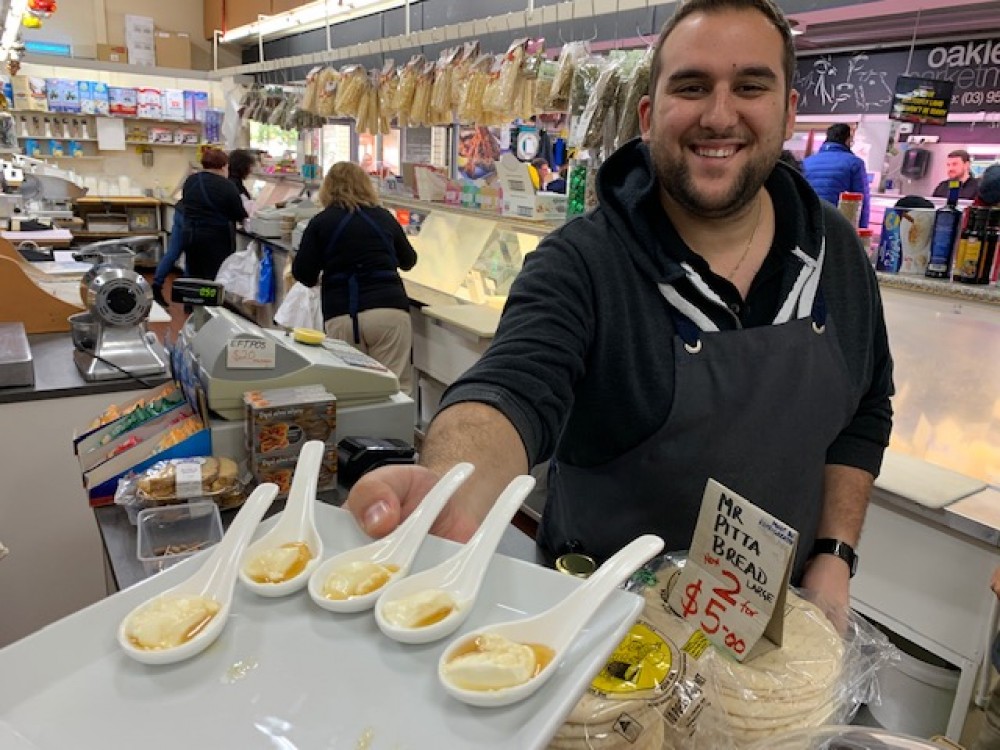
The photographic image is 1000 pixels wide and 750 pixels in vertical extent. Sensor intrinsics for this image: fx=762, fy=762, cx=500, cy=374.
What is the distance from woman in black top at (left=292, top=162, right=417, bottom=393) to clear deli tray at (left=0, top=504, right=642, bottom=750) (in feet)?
12.9

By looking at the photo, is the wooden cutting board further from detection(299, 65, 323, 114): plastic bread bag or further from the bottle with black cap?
detection(299, 65, 323, 114): plastic bread bag

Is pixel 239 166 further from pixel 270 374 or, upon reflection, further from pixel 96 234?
pixel 270 374

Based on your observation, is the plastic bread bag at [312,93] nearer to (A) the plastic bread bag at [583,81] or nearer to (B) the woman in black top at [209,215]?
(B) the woman in black top at [209,215]

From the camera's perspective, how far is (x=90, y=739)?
1.89 feet

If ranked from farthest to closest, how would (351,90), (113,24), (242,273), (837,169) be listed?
(113,24) → (242,273) → (351,90) → (837,169)

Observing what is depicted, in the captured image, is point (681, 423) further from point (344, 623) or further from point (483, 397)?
point (344, 623)

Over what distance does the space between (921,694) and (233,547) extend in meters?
2.42

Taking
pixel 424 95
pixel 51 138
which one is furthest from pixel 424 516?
pixel 51 138

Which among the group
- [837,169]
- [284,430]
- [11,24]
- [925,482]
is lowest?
[925,482]

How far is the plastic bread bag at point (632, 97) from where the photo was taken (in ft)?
9.95

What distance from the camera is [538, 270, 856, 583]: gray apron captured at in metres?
1.37

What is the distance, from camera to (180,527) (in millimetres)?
1678

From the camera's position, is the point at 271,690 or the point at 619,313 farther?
the point at 619,313

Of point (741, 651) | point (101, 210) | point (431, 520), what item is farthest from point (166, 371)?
point (101, 210)
